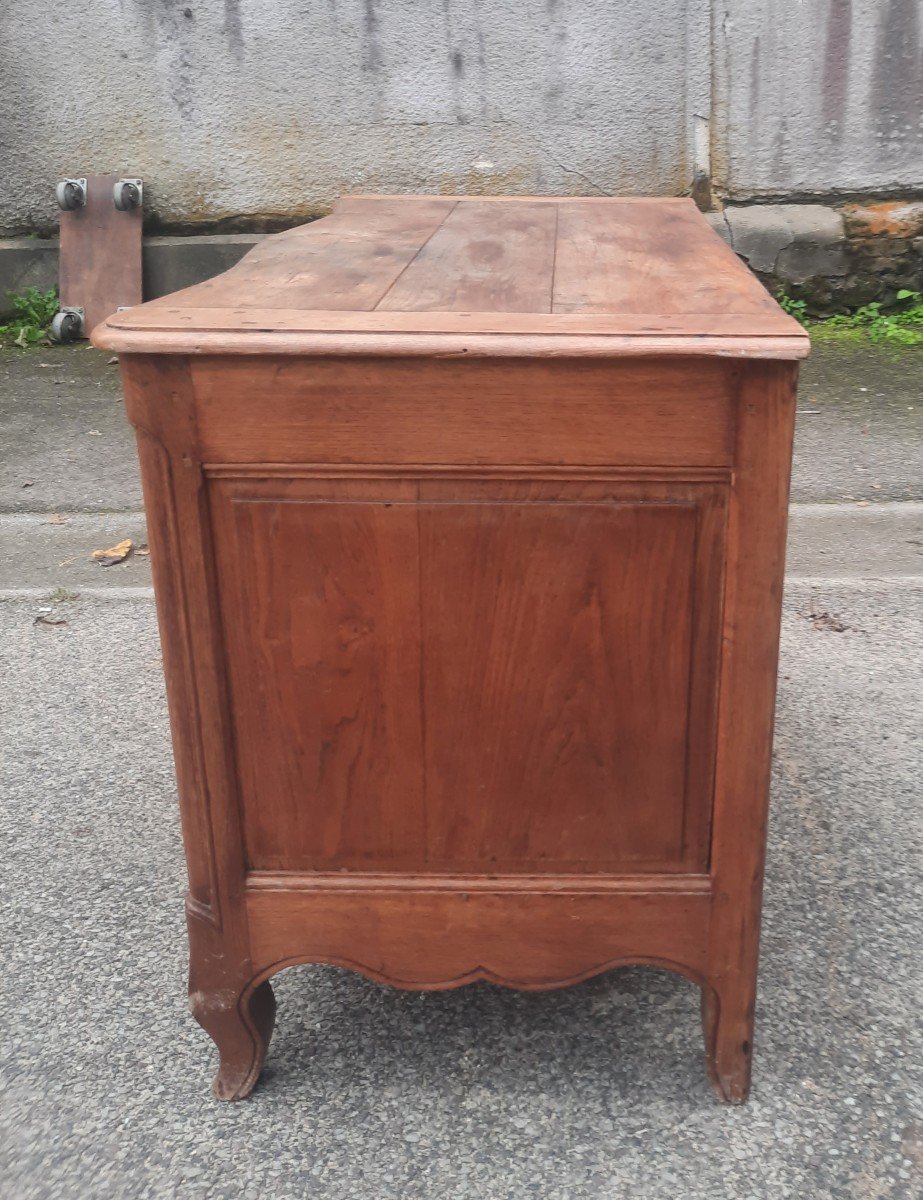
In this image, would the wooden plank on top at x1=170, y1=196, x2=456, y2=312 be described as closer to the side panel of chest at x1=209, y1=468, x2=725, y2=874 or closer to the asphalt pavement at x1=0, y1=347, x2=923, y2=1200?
the side panel of chest at x1=209, y1=468, x2=725, y2=874

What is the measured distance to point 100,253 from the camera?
4922mm

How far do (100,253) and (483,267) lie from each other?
362 centimetres

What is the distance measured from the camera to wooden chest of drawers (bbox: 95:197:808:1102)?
135 centimetres

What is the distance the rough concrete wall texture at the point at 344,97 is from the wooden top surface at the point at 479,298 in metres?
2.73

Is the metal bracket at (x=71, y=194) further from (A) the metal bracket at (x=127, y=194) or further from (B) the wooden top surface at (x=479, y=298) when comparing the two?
(B) the wooden top surface at (x=479, y=298)

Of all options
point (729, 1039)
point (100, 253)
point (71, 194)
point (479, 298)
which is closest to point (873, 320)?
point (100, 253)

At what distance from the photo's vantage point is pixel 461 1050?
1.75m

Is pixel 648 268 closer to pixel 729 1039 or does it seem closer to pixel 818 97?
pixel 729 1039

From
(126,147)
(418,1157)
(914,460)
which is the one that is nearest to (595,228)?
(418,1157)

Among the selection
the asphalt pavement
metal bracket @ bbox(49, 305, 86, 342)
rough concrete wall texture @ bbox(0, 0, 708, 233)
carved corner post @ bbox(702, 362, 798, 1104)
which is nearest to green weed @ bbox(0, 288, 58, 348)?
metal bracket @ bbox(49, 305, 86, 342)

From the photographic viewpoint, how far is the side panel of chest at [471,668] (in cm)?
141

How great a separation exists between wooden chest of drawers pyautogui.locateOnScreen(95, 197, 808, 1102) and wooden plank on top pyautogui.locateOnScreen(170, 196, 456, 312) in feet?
0.05

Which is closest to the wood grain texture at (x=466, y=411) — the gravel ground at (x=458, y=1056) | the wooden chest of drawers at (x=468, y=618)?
the wooden chest of drawers at (x=468, y=618)

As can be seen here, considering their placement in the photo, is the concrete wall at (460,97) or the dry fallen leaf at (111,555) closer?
the dry fallen leaf at (111,555)
